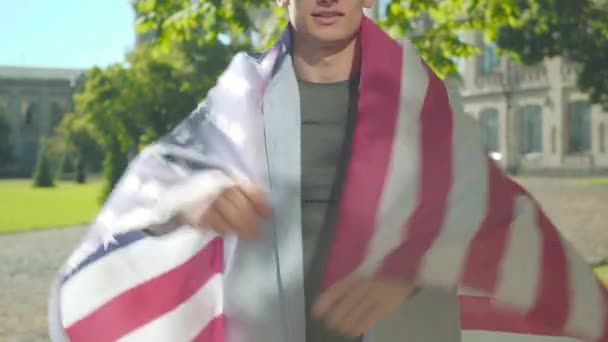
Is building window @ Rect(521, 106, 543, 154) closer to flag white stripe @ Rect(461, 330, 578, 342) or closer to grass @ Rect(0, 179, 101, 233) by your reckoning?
grass @ Rect(0, 179, 101, 233)

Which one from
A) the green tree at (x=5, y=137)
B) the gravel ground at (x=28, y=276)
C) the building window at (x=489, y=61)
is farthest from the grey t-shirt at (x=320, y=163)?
the green tree at (x=5, y=137)

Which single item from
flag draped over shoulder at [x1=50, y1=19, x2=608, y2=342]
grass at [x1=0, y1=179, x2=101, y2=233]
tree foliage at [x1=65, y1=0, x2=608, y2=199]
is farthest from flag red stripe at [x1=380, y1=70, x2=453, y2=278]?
grass at [x1=0, y1=179, x2=101, y2=233]

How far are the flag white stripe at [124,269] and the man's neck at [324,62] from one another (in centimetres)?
47

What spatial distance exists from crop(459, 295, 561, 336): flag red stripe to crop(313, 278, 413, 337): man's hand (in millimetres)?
263

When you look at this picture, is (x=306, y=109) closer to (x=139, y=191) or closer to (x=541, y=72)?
(x=139, y=191)

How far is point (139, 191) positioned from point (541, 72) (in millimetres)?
42078

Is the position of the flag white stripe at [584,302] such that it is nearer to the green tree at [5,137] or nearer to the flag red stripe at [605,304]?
the flag red stripe at [605,304]

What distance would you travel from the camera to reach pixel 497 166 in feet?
6.30

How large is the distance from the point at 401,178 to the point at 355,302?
292mm

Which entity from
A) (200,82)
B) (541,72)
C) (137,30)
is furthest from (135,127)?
(541,72)

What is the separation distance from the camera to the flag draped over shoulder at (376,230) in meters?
1.74

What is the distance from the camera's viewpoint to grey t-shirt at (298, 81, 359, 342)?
6.04ft

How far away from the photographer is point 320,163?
193 cm

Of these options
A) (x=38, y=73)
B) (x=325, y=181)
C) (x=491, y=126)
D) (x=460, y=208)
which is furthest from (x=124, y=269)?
(x=38, y=73)
